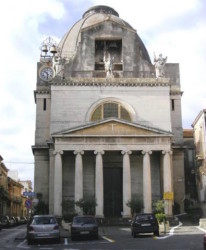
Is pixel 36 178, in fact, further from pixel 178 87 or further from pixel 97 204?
pixel 178 87

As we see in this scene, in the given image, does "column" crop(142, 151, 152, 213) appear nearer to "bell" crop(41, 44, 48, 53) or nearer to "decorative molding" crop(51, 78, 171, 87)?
"decorative molding" crop(51, 78, 171, 87)

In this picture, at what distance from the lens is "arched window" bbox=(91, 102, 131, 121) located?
1865 inches

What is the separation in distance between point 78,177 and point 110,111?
9.36 meters

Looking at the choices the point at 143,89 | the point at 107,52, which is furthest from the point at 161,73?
the point at 107,52

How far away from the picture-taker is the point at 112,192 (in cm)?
4528

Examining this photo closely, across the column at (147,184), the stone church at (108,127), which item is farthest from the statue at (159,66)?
the column at (147,184)

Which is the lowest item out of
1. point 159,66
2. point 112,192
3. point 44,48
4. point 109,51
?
point 112,192

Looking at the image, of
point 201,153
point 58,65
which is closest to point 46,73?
point 58,65

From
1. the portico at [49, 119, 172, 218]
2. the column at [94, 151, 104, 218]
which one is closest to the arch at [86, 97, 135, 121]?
the portico at [49, 119, 172, 218]

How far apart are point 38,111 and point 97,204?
1600cm

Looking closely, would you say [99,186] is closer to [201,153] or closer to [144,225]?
[144,225]

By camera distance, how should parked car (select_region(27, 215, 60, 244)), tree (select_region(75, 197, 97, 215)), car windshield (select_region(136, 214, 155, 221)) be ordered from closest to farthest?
parked car (select_region(27, 215, 60, 244))
car windshield (select_region(136, 214, 155, 221))
tree (select_region(75, 197, 97, 215))

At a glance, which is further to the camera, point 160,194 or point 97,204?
point 160,194

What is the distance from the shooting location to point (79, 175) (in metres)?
41.4
